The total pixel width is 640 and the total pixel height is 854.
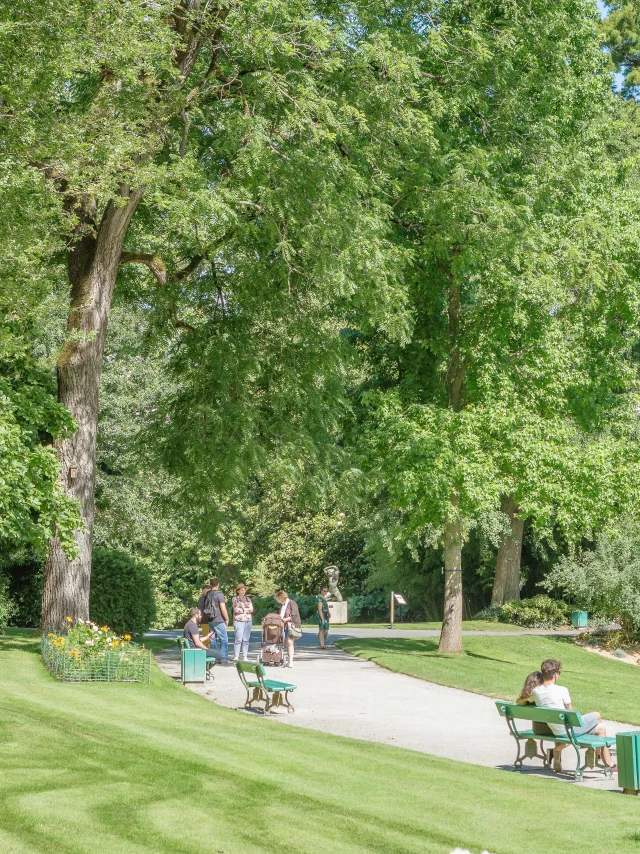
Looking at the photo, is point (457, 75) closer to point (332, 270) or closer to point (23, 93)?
point (332, 270)

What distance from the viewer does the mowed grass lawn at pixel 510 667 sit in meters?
18.1

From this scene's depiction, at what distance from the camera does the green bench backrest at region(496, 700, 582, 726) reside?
11172 millimetres

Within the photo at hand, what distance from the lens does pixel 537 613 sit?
34094 mm

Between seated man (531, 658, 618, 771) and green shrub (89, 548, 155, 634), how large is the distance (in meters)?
13.9

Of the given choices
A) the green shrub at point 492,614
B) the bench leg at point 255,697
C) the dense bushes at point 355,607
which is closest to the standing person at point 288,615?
the bench leg at point 255,697

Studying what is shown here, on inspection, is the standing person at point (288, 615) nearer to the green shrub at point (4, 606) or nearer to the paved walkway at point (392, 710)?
the paved walkway at point (392, 710)

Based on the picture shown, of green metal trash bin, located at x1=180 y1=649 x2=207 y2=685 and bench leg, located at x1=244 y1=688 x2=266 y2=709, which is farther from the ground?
green metal trash bin, located at x1=180 y1=649 x2=207 y2=685

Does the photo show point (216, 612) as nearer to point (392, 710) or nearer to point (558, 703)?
point (392, 710)

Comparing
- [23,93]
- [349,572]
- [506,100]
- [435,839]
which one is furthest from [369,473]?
[349,572]

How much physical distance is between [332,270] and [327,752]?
9.64 metres

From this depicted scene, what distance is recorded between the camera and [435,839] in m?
7.89

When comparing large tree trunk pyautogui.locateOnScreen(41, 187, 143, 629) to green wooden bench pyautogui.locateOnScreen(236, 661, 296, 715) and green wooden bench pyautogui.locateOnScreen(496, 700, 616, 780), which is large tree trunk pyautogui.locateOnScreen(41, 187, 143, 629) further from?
green wooden bench pyautogui.locateOnScreen(496, 700, 616, 780)

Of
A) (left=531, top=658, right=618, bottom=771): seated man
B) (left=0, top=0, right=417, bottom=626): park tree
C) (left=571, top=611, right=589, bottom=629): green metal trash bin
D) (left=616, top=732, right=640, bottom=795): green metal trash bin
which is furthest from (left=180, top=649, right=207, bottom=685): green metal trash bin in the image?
(left=571, top=611, right=589, bottom=629): green metal trash bin

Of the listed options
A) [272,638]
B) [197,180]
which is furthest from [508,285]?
[272,638]
